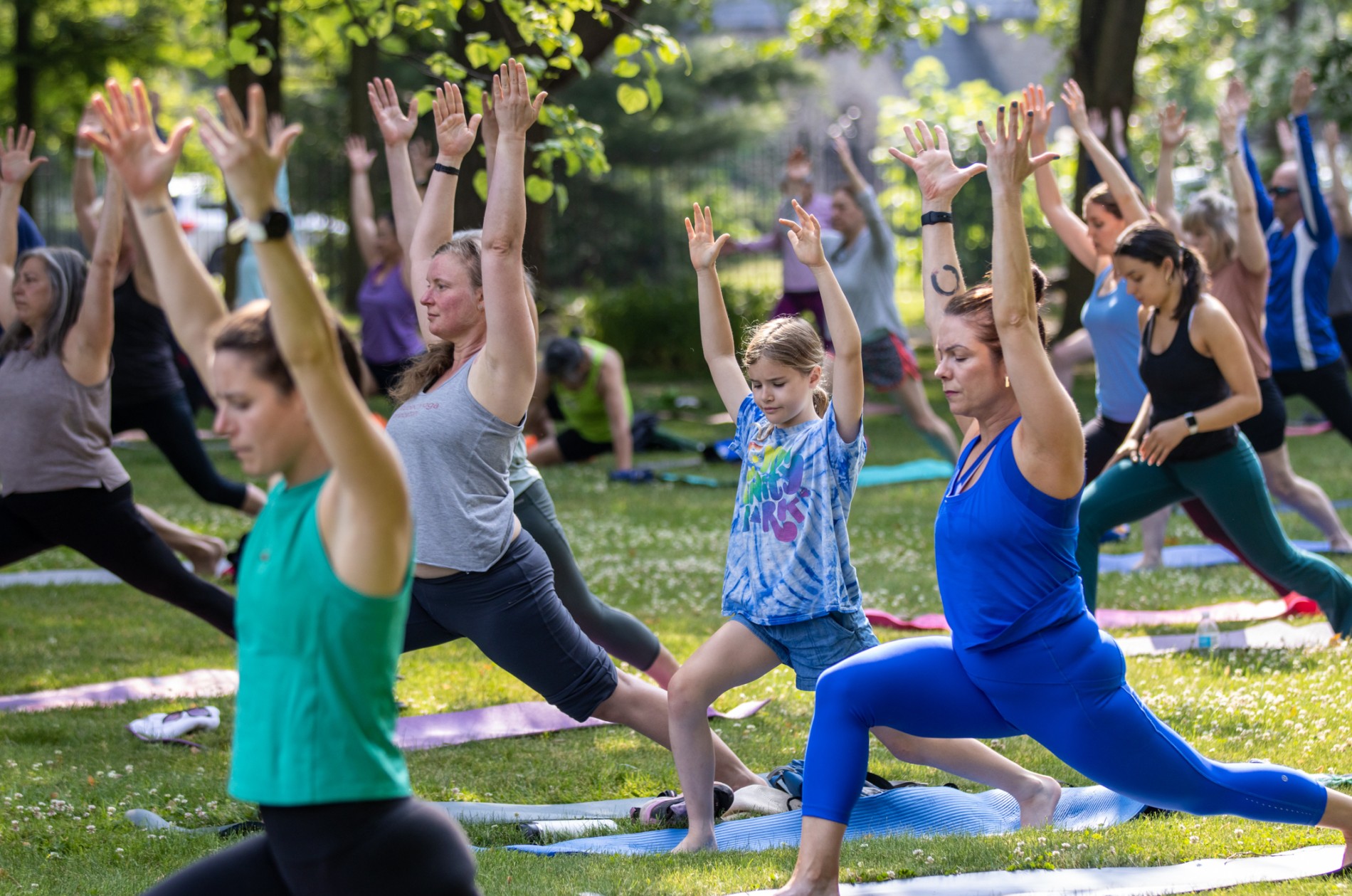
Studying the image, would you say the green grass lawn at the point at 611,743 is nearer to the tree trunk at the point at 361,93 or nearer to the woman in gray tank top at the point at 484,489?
the woman in gray tank top at the point at 484,489

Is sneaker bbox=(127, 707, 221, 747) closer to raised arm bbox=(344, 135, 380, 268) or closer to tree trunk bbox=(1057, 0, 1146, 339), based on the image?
raised arm bbox=(344, 135, 380, 268)

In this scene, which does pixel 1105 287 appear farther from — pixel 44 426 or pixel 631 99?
pixel 44 426

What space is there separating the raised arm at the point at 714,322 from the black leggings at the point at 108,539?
2.74 metres

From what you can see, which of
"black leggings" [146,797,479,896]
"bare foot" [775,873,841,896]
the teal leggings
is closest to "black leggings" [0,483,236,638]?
"bare foot" [775,873,841,896]

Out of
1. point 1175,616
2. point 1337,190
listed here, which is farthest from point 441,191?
point 1337,190

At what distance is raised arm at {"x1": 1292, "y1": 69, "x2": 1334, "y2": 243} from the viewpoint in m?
8.52

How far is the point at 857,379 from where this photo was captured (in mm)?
4234

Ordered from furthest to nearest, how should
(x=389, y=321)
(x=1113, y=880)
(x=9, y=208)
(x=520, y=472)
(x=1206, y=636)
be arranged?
(x=389, y=321)
(x=1206, y=636)
(x=9, y=208)
(x=520, y=472)
(x=1113, y=880)

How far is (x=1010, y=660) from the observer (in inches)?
140

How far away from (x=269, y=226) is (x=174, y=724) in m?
3.88

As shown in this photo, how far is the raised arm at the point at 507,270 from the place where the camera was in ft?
12.8

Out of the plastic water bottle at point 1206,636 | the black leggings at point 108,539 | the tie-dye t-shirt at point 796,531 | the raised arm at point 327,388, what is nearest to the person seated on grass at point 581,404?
the black leggings at point 108,539

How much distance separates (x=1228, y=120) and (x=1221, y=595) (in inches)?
109

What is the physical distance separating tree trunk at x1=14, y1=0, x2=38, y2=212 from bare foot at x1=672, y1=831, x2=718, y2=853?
20651 mm
